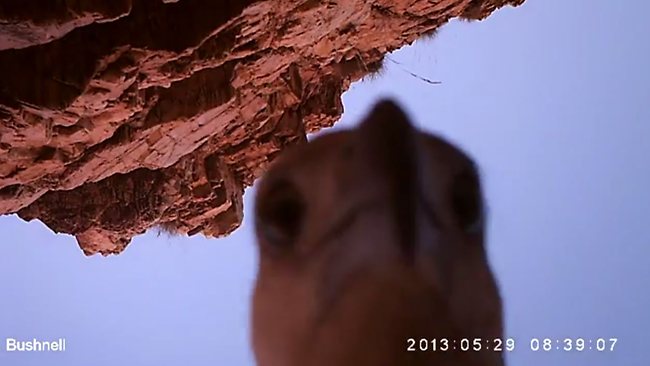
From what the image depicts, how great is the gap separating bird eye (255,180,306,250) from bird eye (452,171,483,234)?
1.04ft

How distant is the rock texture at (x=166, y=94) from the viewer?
2393 millimetres

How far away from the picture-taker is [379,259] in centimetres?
125

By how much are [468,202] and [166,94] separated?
1951mm

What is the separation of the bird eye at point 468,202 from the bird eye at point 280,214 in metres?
0.32

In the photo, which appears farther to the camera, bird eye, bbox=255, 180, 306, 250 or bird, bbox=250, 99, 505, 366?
bird eye, bbox=255, 180, 306, 250

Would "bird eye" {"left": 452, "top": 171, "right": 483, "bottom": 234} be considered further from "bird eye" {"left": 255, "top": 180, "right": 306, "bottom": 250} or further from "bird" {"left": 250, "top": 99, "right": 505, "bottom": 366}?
"bird eye" {"left": 255, "top": 180, "right": 306, "bottom": 250}

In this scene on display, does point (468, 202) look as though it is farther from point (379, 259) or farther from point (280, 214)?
point (280, 214)

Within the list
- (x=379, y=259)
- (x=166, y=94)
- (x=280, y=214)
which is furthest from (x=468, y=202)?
(x=166, y=94)

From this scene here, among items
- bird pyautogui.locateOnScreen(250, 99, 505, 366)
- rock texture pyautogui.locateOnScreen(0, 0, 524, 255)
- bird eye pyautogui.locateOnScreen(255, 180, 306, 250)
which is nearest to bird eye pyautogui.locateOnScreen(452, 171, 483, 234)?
bird pyautogui.locateOnScreen(250, 99, 505, 366)

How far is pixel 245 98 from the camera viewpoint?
11.4 feet

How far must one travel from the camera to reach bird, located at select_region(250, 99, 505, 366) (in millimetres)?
1215

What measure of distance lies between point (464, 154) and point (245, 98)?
7.13ft

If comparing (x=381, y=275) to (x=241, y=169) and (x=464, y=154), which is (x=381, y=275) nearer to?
(x=464, y=154)

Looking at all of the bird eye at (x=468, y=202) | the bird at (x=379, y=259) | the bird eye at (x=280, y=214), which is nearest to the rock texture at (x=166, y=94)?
the bird eye at (x=280, y=214)
